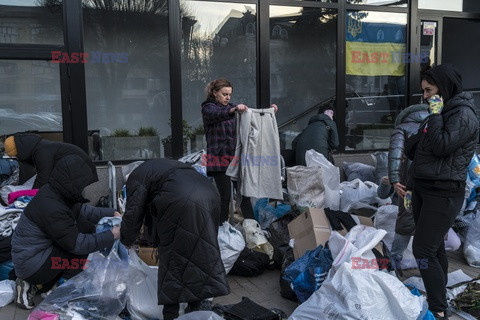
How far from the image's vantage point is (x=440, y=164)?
11.2 ft

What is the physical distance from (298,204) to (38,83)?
11.5ft

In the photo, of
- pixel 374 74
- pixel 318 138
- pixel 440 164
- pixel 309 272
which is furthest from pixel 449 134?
pixel 374 74

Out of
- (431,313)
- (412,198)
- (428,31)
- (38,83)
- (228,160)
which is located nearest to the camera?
(431,313)

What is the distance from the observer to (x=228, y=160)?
5.39 m

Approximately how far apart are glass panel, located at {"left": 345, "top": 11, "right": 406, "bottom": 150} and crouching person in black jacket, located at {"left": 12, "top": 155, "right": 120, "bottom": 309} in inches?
189

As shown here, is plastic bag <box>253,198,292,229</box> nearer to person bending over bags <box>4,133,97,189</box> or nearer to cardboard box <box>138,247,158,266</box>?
A: cardboard box <box>138,247,158,266</box>

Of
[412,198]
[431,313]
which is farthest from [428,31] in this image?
[431,313]

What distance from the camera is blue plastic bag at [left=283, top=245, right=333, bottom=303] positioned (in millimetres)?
3869

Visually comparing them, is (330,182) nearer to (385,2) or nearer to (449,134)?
(449,134)

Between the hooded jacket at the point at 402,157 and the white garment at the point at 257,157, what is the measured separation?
1370mm

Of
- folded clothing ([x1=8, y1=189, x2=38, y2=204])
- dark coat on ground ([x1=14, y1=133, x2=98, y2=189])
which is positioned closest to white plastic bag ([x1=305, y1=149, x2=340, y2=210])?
dark coat on ground ([x1=14, y1=133, x2=98, y2=189])

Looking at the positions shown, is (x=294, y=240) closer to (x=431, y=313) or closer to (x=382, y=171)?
(x=431, y=313)

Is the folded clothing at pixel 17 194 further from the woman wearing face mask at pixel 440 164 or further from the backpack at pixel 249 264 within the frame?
the woman wearing face mask at pixel 440 164

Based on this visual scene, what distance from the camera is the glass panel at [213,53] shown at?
698cm
